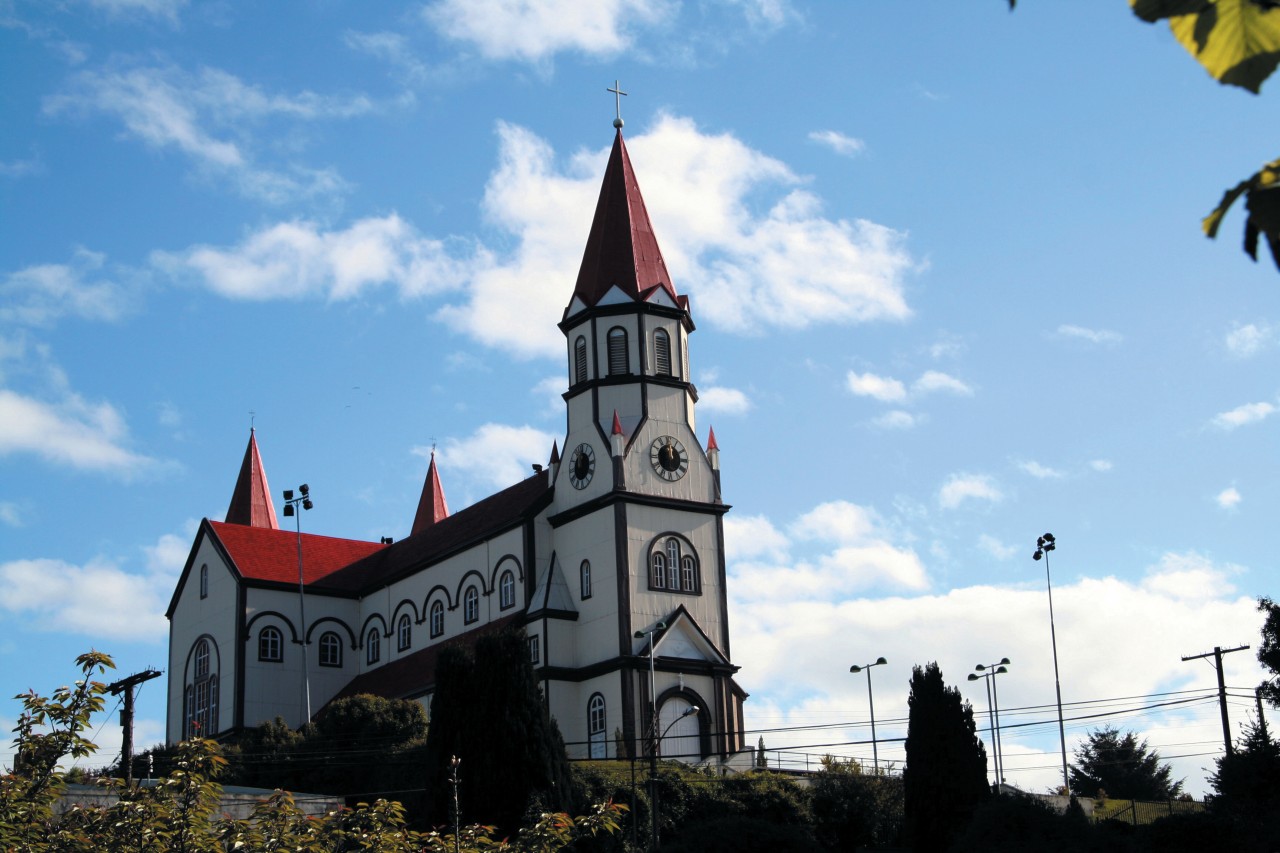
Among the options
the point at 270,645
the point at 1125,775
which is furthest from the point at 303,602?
the point at 1125,775

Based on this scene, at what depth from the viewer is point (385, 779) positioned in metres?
52.9

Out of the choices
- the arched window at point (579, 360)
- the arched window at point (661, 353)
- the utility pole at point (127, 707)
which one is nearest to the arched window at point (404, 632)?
the arched window at point (579, 360)

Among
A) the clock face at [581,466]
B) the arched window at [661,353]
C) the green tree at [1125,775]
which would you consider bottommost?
the green tree at [1125,775]

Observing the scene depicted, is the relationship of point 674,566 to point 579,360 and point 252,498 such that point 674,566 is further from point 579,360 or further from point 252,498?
point 252,498

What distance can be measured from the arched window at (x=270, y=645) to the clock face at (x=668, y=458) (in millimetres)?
20745

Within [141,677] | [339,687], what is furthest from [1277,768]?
[339,687]

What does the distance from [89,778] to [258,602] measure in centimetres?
2553

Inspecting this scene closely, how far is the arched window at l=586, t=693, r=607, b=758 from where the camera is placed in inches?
2299

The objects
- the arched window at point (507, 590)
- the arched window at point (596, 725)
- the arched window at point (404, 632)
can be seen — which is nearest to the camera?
the arched window at point (596, 725)

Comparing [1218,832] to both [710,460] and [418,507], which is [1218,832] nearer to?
[710,460]

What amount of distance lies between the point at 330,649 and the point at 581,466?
1797 centimetres

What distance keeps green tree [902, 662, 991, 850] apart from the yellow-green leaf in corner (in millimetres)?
41417

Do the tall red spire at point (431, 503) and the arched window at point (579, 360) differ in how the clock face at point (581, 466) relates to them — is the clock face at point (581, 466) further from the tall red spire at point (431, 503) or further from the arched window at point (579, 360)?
the tall red spire at point (431, 503)

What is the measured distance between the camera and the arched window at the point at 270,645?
71.3 metres
